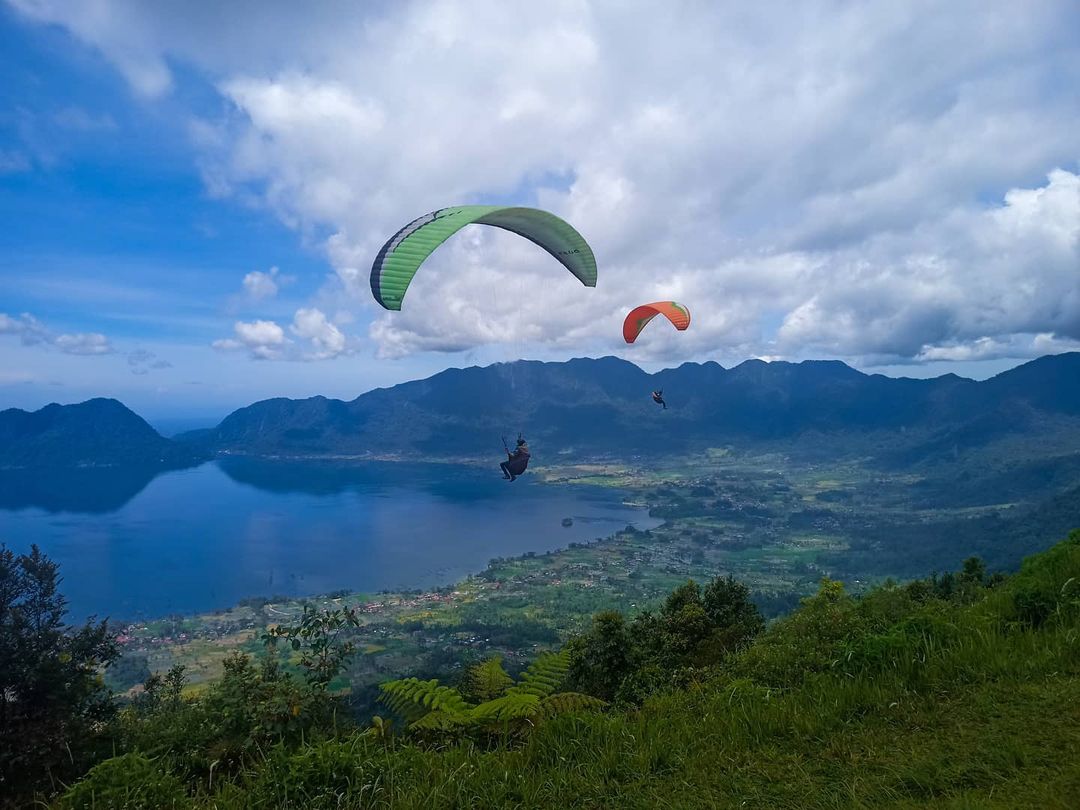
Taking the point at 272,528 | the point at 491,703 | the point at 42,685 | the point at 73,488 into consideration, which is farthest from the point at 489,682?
the point at 73,488

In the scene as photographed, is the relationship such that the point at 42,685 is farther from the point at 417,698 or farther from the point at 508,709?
the point at 508,709

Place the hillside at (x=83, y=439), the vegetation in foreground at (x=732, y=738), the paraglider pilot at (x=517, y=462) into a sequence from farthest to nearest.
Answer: the hillside at (x=83, y=439) → the paraglider pilot at (x=517, y=462) → the vegetation in foreground at (x=732, y=738)

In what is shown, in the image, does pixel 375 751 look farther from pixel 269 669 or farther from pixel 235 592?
pixel 235 592

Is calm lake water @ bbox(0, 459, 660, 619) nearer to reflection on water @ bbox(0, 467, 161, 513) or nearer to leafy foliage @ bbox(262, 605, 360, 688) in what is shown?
reflection on water @ bbox(0, 467, 161, 513)

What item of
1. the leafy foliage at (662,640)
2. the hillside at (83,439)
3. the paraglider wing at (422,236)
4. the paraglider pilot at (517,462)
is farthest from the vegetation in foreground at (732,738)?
the hillside at (83,439)

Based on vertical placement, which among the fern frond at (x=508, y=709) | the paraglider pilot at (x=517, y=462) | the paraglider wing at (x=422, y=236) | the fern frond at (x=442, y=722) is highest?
the paraglider wing at (x=422, y=236)

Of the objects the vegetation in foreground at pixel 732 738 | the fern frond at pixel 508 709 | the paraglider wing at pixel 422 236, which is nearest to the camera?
the vegetation in foreground at pixel 732 738

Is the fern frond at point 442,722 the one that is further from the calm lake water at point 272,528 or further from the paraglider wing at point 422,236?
the calm lake water at point 272,528
